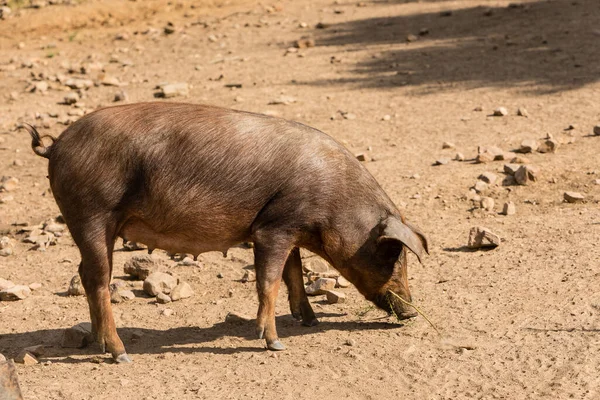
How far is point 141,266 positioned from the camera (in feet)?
25.1

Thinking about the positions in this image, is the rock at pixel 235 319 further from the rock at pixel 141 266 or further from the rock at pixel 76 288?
the rock at pixel 76 288

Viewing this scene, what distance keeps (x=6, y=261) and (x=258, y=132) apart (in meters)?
3.27

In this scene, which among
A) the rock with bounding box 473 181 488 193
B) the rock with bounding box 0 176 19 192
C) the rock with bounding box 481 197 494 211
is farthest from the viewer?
the rock with bounding box 0 176 19 192

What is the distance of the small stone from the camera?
604 centimetres

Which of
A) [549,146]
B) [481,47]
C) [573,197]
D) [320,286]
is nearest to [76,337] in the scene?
[320,286]

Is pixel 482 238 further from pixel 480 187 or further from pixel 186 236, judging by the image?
pixel 186 236

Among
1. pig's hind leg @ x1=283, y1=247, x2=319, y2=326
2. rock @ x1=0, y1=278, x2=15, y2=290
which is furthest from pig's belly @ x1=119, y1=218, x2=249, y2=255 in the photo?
rock @ x1=0, y1=278, x2=15, y2=290

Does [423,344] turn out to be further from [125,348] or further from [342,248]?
[125,348]

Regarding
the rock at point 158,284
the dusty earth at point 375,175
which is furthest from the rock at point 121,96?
the rock at point 158,284

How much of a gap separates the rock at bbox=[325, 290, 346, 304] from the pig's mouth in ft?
2.21

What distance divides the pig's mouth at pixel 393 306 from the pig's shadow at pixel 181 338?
4.6 inches

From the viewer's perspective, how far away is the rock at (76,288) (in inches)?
291

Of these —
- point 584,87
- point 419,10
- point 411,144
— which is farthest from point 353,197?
point 419,10

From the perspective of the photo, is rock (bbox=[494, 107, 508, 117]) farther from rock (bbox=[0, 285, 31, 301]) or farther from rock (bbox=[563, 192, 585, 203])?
rock (bbox=[0, 285, 31, 301])
